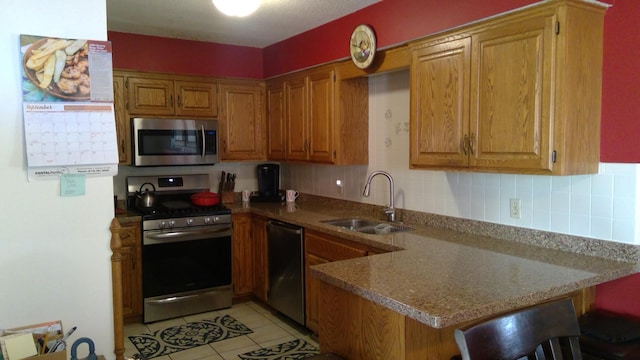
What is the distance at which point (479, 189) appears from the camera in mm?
2914

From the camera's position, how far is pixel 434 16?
278cm

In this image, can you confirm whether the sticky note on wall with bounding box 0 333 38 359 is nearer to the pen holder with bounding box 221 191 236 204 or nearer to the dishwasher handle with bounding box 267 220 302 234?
the dishwasher handle with bounding box 267 220 302 234

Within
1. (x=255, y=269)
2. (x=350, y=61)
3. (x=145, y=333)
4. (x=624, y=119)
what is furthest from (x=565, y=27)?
(x=145, y=333)

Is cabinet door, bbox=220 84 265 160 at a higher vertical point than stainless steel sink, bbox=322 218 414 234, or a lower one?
higher

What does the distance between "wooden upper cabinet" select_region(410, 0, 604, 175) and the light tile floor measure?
1.92 m

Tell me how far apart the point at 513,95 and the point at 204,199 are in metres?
2.90

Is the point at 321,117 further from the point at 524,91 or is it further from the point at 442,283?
the point at 442,283

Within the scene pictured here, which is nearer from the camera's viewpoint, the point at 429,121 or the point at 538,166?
the point at 538,166

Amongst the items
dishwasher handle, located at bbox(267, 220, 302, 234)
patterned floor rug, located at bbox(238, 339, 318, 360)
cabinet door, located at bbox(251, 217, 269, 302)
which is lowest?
patterned floor rug, located at bbox(238, 339, 318, 360)

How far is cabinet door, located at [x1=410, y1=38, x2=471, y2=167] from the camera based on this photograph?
2.58 meters

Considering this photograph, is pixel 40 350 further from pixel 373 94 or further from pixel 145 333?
pixel 373 94

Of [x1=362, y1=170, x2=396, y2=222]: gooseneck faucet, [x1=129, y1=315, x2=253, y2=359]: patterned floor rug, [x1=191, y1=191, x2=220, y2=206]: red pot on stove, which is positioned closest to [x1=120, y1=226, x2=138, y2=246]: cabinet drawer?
[x1=191, y1=191, x2=220, y2=206]: red pot on stove

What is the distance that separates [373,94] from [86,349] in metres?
2.71

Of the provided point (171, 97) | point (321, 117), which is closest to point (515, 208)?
point (321, 117)
